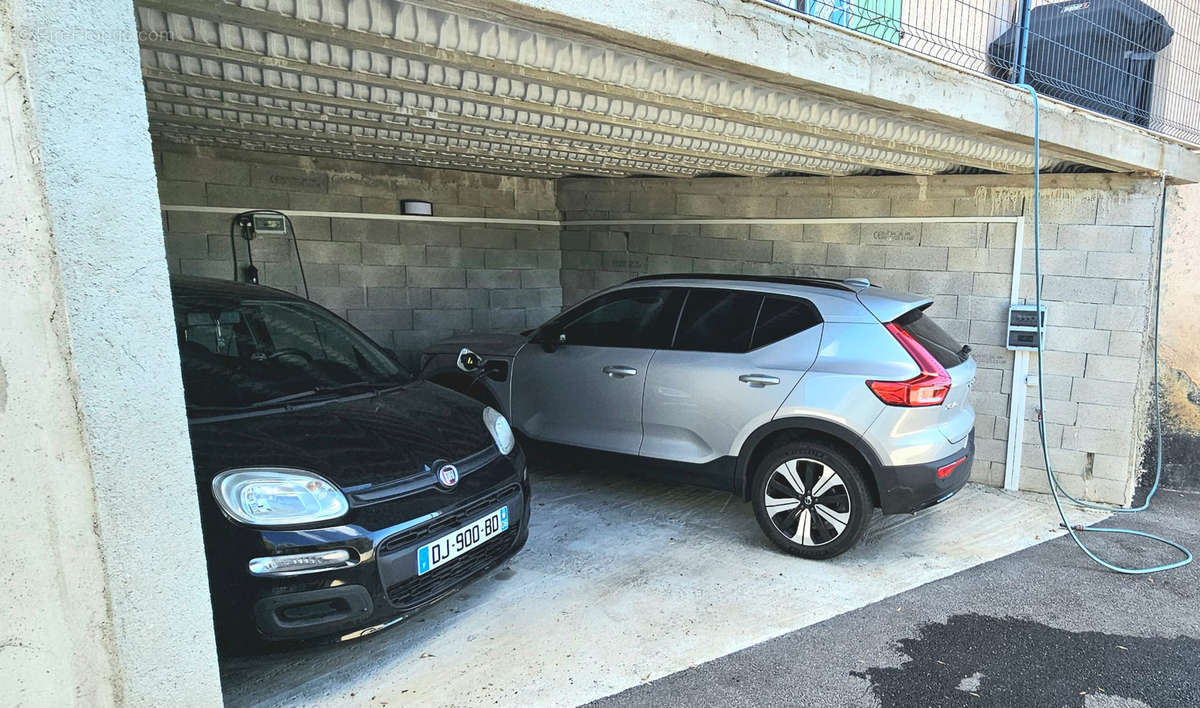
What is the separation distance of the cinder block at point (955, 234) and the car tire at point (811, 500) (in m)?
2.48

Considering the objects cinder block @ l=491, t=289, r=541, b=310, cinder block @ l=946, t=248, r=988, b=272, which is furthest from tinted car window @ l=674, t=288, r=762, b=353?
cinder block @ l=491, t=289, r=541, b=310

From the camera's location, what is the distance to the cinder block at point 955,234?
5363 millimetres

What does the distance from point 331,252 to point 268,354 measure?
2.93 metres

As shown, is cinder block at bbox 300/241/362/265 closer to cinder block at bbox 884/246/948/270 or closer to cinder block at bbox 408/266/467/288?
cinder block at bbox 408/266/467/288

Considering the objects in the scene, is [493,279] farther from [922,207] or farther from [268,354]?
[922,207]

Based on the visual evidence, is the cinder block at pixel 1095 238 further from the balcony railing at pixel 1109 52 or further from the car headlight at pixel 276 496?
the car headlight at pixel 276 496

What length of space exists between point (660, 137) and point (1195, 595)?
403 cm

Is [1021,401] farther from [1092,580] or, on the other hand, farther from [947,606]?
[947,606]

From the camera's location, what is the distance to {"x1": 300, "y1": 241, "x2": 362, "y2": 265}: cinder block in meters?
6.14

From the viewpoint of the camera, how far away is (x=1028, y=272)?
523cm

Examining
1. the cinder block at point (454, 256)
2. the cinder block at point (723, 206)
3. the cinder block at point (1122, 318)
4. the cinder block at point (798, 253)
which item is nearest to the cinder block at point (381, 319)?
the cinder block at point (454, 256)

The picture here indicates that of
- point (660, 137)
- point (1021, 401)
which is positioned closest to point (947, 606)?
point (1021, 401)

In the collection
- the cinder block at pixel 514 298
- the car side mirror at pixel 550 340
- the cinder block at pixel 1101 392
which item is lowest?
the cinder block at pixel 1101 392

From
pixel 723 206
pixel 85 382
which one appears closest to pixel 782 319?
pixel 723 206
